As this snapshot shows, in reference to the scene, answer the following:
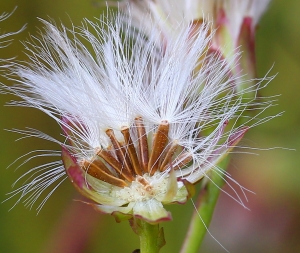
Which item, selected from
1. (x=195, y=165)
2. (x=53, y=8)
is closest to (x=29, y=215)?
(x=53, y=8)

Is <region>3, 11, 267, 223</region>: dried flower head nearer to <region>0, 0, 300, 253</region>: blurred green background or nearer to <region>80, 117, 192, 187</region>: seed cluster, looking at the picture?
<region>80, 117, 192, 187</region>: seed cluster

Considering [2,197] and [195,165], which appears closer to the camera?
[195,165]

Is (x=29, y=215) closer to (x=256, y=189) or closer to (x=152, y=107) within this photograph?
(x=256, y=189)

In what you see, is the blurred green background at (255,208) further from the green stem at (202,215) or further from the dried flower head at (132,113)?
the dried flower head at (132,113)

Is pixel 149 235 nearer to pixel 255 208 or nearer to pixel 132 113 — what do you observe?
pixel 132 113

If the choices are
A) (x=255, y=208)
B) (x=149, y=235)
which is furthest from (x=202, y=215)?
(x=255, y=208)

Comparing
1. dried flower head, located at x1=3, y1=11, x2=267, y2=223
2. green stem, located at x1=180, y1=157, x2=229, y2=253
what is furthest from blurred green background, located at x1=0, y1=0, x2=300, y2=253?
dried flower head, located at x1=3, y1=11, x2=267, y2=223

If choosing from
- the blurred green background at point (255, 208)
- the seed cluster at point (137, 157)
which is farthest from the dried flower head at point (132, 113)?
the blurred green background at point (255, 208)
